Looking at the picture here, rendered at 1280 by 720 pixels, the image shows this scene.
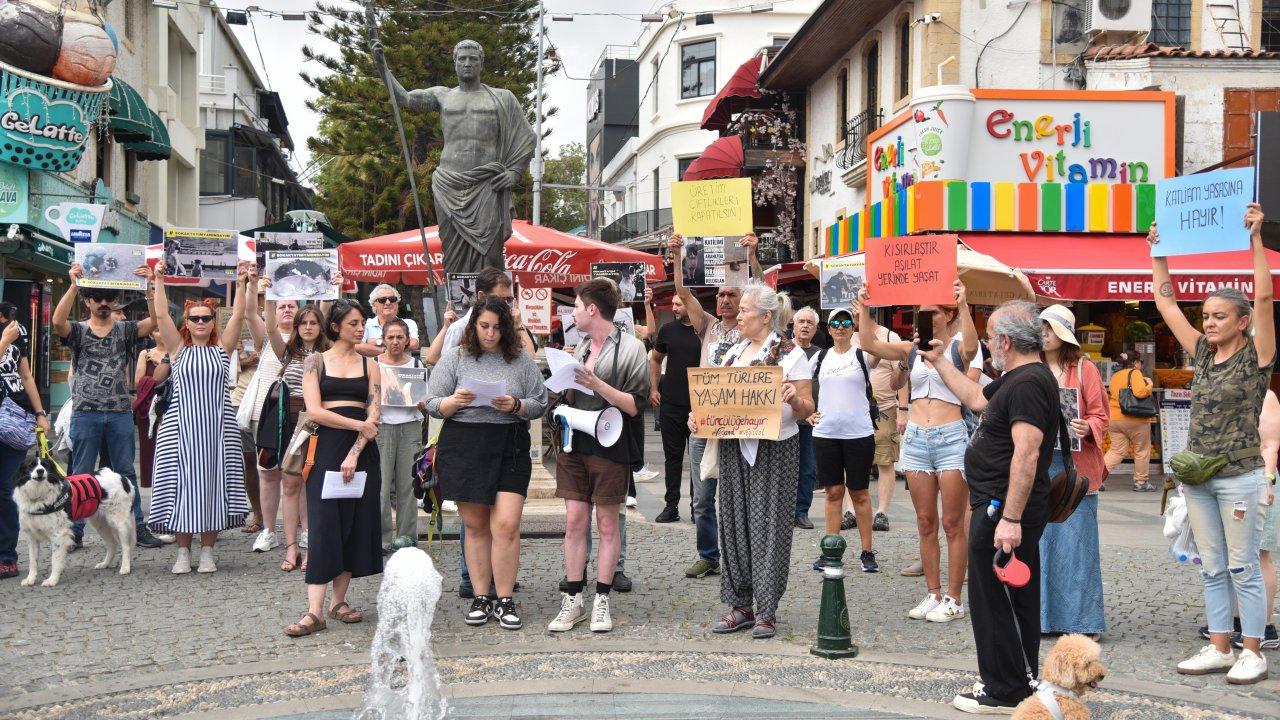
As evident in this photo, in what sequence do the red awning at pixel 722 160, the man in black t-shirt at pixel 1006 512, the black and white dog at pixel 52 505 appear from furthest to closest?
1. the red awning at pixel 722 160
2. the black and white dog at pixel 52 505
3. the man in black t-shirt at pixel 1006 512

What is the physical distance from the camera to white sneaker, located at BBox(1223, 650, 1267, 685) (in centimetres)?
567

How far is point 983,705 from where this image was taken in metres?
5.17

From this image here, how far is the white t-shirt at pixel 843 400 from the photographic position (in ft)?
27.1

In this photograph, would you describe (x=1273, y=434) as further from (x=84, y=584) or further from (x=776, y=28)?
(x=776, y=28)

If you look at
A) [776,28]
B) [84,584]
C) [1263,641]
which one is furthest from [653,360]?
[776,28]

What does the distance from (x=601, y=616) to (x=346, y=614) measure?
1.48m

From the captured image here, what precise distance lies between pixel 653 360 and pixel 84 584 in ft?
16.3

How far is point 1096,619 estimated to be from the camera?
6.47 m

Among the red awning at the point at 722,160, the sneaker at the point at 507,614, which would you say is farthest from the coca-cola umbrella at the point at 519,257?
the red awning at the point at 722,160

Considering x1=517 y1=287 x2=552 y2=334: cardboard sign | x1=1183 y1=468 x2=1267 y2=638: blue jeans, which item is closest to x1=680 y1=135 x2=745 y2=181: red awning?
x1=517 y1=287 x2=552 y2=334: cardboard sign

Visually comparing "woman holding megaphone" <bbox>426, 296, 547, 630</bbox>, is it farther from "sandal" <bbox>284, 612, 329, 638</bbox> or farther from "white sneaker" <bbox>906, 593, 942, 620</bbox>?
"white sneaker" <bbox>906, 593, 942, 620</bbox>

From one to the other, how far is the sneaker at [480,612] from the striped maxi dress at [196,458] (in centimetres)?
243

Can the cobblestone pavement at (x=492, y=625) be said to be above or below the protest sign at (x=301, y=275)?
below

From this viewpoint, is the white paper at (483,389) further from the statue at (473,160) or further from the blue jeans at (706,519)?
the statue at (473,160)
